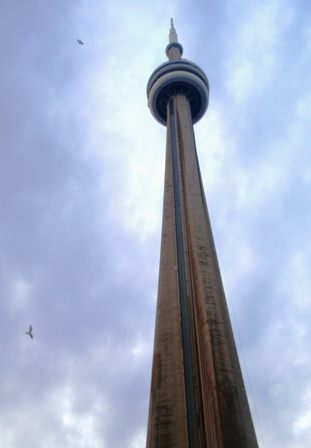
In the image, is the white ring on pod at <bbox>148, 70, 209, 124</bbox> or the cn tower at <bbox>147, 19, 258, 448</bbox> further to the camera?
the white ring on pod at <bbox>148, 70, 209, 124</bbox>

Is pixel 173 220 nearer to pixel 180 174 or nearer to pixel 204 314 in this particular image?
pixel 180 174

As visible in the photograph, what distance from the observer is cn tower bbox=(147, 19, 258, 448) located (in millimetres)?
27750

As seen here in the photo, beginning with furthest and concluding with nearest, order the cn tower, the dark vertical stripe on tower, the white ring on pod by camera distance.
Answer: the white ring on pod < the dark vertical stripe on tower < the cn tower

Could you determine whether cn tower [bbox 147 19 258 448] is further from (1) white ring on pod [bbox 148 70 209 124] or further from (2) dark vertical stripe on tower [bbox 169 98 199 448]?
(1) white ring on pod [bbox 148 70 209 124]

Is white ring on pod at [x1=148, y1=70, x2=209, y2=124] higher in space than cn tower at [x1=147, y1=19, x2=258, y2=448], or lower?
higher

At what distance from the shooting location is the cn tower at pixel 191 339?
27.8 m

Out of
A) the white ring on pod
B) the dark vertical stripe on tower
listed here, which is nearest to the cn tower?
the dark vertical stripe on tower

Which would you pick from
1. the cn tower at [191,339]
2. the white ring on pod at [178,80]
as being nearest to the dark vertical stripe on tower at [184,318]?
the cn tower at [191,339]

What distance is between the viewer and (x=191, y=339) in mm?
33344

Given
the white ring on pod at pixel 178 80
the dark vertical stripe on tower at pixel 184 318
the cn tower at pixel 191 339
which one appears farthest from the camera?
the white ring on pod at pixel 178 80

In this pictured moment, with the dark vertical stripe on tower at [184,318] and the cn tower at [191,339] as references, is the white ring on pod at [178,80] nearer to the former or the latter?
the dark vertical stripe on tower at [184,318]

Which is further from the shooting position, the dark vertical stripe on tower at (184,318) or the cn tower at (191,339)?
the dark vertical stripe on tower at (184,318)

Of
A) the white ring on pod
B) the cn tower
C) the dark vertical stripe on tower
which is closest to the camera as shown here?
the cn tower

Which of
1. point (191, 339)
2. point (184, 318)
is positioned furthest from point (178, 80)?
point (191, 339)
